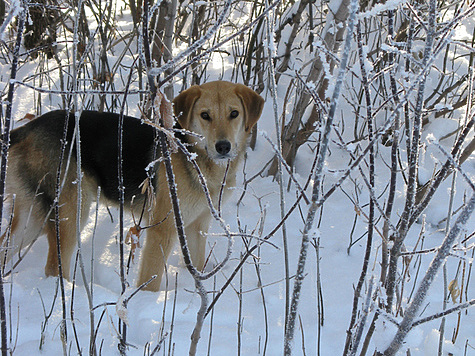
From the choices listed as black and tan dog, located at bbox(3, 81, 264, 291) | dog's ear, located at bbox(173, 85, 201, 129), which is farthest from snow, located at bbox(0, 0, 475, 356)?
dog's ear, located at bbox(173, 85, 201, 129)

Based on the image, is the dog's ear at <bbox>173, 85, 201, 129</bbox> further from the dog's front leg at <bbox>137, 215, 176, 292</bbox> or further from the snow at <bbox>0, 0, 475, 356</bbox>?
the snow at <bbox>0, 0, 475, 356</bbox>

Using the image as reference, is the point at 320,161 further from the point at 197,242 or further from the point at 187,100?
Answer: the point at 197,242

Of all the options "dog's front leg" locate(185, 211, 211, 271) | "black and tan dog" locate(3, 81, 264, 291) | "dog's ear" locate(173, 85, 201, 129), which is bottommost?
"dog's front leg" locate(185, 211, 211, 271)

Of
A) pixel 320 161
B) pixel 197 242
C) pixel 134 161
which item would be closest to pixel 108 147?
pixel 134 161

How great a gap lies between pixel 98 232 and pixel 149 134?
3.62ft

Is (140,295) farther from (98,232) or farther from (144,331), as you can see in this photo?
(98,232)

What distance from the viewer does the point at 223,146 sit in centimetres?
340

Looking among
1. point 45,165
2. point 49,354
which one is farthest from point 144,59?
point 45,165

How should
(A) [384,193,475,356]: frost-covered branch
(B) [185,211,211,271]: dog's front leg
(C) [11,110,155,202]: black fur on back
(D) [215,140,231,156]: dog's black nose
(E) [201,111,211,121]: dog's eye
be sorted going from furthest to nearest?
(B) [185,211,211,271]: dog's front leg, (C) [11,110,155,202]: black fur on back, (E) [201,111,211,121]: dog's eye, (D) [215,140,231,156]: dog's black nose, (A) [384,193,475,356]: frost-covered branch

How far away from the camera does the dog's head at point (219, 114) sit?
11.3 ft

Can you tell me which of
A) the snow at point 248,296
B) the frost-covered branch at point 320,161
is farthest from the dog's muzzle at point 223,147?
the frost-covered branch at point 320,161

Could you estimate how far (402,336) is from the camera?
4.87 ft

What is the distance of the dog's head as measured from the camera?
346 centimetres

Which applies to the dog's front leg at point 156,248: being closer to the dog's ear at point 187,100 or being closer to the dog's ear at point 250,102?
the dog's ear at point 187,100
